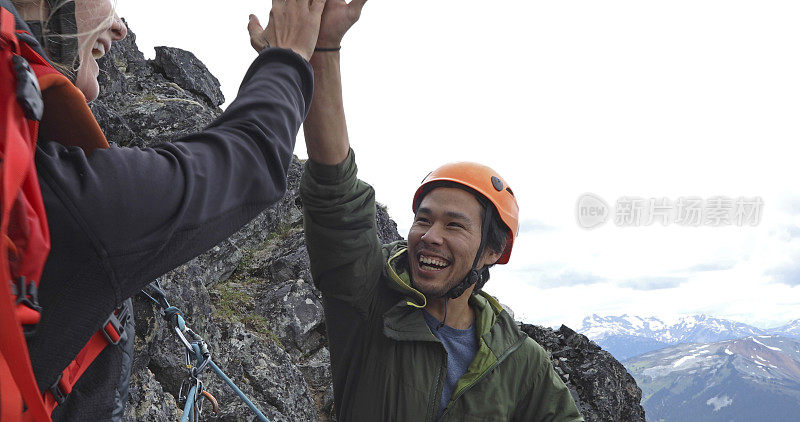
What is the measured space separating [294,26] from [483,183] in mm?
2633

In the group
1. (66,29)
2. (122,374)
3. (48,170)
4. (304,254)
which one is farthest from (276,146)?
(304,254)

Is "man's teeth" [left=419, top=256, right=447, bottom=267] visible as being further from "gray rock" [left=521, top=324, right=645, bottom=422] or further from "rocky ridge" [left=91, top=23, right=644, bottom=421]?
"gray rock" [left=521, top=324, right=645, bottom=422]

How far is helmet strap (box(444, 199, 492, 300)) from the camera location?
4.20 metres

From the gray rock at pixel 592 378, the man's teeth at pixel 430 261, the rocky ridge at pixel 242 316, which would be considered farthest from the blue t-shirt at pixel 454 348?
the gray rock at pixel 592 378

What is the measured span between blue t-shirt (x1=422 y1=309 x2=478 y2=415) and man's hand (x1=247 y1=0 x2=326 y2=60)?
8.07 ft

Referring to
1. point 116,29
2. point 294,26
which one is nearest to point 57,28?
point 116,29

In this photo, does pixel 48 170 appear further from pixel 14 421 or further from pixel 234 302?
pixel 234 302

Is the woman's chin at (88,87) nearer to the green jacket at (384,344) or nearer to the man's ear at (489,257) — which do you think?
the green jacket at (384,344)

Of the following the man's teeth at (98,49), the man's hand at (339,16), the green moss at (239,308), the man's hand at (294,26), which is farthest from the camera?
the green moss at (239,308)

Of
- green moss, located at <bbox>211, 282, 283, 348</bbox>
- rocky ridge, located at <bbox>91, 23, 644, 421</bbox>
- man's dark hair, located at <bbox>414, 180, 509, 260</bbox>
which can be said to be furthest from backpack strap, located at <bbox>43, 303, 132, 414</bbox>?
green moss, located at <bbox>211, 282, 283, 348</bbox>

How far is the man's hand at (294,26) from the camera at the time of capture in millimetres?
2041

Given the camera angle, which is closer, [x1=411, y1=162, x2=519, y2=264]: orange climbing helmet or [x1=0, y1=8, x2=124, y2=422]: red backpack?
[x1=0, y1=8, x2=124, y2=422]: red backpack

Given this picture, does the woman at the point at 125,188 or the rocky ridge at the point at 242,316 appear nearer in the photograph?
the woman at the point at 125,188

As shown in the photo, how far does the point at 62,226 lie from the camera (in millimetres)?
1311
